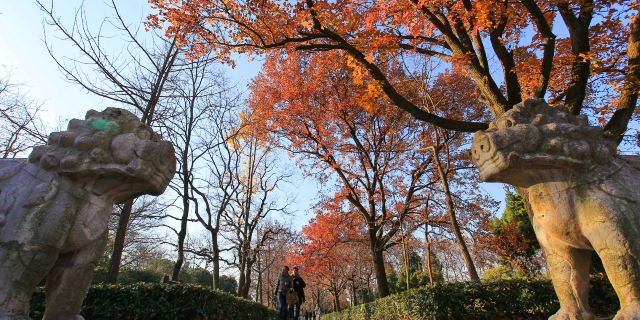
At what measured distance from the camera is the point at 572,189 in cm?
248

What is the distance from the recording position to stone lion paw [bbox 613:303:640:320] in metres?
2.12

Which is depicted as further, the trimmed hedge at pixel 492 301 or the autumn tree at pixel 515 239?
the autumn tree at pixel 515 239

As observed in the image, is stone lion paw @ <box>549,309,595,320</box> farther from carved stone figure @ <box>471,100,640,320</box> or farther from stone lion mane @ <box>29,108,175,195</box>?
stone lion mane @ <box>29,108,175,195</box>

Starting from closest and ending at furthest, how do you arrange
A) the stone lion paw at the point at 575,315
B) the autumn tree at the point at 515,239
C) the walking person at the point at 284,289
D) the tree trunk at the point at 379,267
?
the stone lion paw at the point at 575,315 → the walking person at the point at 284,289 → the tree trunk at the point at 379,267 → the autumn tree at the point at 515,239

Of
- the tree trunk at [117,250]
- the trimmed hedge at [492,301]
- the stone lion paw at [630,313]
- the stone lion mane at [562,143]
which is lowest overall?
the stone lion paw at [630,313]

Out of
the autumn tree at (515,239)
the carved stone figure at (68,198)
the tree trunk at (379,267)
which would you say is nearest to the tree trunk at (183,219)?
the tree trunk at (379,267)

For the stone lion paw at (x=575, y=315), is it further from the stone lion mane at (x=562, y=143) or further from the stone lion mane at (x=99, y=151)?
the stone lion mane at (x=99, y=151)

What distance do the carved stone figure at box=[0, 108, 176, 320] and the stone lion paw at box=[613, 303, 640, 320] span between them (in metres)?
3.11

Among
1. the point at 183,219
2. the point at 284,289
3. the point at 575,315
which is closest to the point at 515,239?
the point at 284,289

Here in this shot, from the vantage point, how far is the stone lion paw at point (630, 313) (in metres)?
2.12

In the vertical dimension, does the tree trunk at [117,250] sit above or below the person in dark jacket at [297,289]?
above

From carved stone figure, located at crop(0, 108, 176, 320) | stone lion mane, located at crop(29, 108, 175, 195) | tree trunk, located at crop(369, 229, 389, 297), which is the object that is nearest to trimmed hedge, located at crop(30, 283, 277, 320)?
carved stone figure, located at crop(0, 108, 176, 320)

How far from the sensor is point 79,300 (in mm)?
2646

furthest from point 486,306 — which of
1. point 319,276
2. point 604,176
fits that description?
point 319,276
